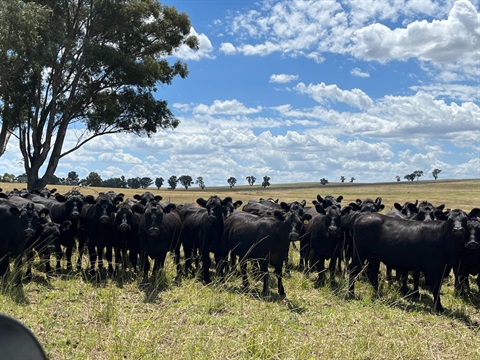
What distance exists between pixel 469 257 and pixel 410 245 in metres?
1.43

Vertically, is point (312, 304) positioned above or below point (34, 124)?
below

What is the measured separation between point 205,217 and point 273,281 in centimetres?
227

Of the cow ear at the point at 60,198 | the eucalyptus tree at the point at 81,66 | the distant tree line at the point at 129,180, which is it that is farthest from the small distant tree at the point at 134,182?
the cow ear at the point at 60,198

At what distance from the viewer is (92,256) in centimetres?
1115

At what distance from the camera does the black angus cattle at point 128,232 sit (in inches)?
405

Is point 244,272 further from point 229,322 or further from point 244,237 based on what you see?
point 229,322

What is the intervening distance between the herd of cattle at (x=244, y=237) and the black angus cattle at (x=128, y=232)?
0.02m

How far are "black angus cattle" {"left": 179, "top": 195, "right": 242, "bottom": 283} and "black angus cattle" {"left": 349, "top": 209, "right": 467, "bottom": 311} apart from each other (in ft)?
10.2

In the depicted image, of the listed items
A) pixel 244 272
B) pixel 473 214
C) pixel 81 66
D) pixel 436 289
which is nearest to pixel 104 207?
pixel 244 272

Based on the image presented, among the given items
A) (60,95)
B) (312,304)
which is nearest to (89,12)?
(60,95)

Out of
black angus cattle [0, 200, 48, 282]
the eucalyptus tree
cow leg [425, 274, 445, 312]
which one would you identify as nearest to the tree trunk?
the eucalyptus tree

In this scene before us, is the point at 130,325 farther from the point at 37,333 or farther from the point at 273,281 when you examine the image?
the point at 273,281

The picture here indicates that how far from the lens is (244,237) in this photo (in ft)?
32.3

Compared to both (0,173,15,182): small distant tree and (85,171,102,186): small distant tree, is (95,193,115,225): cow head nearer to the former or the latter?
(85,171,102,186): small distant tree
